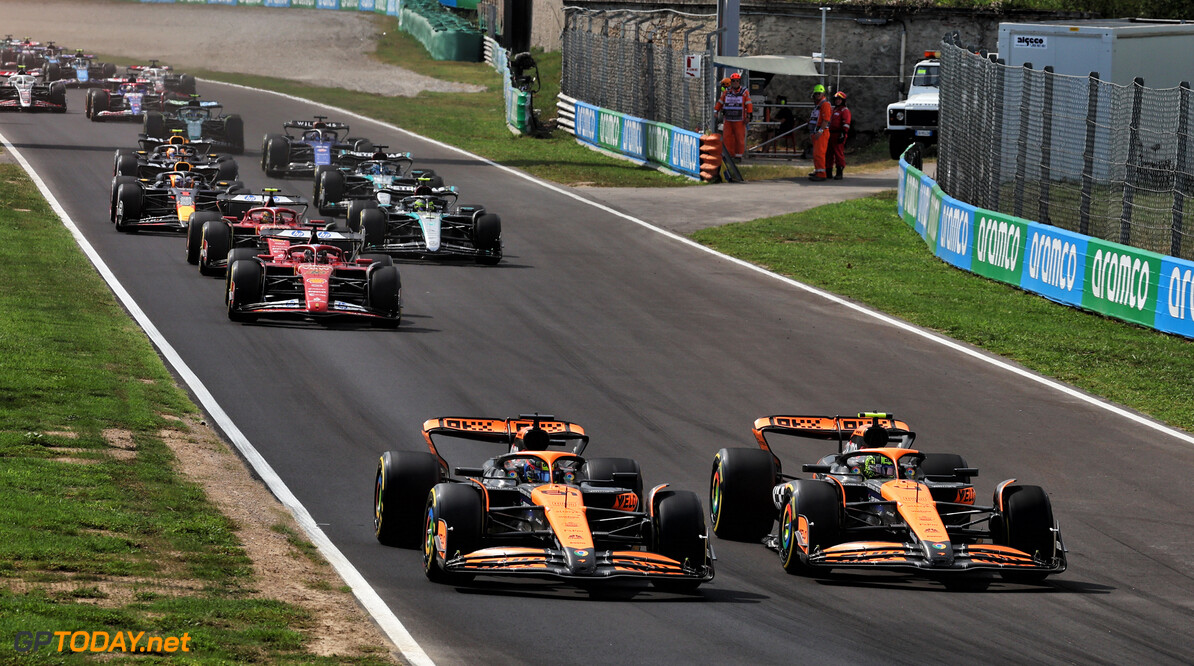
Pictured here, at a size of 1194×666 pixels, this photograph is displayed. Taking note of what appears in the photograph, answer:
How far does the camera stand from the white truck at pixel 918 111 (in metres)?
40.1

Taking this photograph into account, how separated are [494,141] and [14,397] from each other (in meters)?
32.3

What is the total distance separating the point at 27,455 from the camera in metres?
11.8

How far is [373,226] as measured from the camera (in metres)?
24.3

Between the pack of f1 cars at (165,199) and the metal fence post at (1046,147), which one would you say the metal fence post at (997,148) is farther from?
the pack of f1 cars at (165,199)

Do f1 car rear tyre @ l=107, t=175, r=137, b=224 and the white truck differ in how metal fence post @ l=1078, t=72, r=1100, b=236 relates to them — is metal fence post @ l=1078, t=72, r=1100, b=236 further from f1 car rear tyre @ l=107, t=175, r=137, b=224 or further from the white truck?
the white truck

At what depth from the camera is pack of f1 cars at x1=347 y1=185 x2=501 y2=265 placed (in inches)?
963

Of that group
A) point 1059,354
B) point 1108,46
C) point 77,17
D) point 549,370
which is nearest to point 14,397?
point 549,370

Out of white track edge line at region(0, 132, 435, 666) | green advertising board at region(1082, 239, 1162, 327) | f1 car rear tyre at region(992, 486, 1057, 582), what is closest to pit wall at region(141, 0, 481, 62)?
white track edge line at region(0, 132, 435, 666)

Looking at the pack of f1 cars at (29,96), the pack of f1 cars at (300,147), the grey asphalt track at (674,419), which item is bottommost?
the grey asphalt track at (674,419)

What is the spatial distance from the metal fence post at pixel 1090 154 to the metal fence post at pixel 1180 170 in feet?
6.68

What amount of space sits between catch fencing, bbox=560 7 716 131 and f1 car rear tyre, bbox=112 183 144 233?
1504 centimetres

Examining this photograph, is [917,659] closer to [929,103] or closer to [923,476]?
[923,476]

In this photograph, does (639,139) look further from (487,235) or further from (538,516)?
(538,516)
